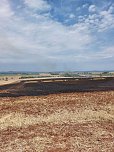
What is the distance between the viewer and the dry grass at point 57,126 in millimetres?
15938

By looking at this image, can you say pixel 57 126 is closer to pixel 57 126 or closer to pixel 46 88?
pixel 57 126

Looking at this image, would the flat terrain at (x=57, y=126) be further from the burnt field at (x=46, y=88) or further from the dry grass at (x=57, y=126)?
the burnt field at (x=46, y=88)

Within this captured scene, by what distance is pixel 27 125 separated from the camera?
66.6ft

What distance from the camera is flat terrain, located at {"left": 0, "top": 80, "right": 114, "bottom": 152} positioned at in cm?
1594

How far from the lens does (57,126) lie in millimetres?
20047

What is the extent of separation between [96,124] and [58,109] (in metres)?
4.68

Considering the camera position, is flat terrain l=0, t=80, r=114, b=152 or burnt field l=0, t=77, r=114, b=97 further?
burnt field l=0, t=77, r=114, b=97

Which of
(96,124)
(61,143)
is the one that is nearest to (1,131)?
(61,143)

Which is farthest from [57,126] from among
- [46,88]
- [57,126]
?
[46,88]

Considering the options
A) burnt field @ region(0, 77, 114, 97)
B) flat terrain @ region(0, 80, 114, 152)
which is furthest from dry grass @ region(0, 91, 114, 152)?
A: burnt field @ region(0, 77, 114, 97)

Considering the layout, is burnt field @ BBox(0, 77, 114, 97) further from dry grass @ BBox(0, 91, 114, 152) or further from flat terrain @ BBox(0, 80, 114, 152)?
dry grass @ BBox(0, 91, 114, 152)

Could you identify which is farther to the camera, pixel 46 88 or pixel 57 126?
pixel 46 88

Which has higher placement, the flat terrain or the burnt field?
the burnt field

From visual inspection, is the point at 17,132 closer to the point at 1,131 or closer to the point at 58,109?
the point at 1,131
